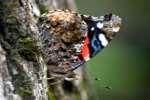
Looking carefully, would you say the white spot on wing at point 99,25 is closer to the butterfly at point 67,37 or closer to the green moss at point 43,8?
the butterfly at point 67,37

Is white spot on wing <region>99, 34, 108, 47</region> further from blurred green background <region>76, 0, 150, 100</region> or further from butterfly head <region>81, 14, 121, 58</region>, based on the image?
blurred green background <region>76, 0, 150, 100</region>

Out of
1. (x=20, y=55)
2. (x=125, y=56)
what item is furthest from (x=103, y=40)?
(x=125, y=56)

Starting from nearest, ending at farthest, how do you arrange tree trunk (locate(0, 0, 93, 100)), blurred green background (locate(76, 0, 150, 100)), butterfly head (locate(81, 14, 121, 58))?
1. tree trunk (locate(0, 0, 93, 100))
2. butterfly head (locate(81, 14, 121, 58))
3. blurred green background (locate(76, 0, 150, 100))

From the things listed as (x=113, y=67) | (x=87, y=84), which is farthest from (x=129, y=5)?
(x=87, y=84)

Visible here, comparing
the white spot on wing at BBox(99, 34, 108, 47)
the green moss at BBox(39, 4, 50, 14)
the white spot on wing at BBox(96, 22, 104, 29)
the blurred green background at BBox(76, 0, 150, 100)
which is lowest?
the blurred green background at BBox(76, 0, 150, 100)

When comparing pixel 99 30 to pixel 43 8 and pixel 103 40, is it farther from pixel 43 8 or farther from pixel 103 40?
pixel 43 8

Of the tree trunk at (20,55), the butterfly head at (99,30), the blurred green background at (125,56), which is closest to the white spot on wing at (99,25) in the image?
the butterfly head at (99,30)

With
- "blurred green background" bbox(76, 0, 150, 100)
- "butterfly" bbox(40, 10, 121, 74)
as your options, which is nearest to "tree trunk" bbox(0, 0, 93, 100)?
"butterfly" bbox(40, 10, 121, 74)
